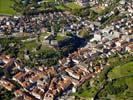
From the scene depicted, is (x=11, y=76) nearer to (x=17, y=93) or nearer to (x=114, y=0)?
(x=17, y=93)

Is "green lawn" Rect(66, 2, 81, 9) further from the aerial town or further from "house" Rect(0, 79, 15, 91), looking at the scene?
"house" Rect(0, 79, 15, 91)

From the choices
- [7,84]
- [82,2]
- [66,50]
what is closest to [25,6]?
[82,2]

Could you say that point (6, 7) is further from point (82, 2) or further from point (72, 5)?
point (82, 2)

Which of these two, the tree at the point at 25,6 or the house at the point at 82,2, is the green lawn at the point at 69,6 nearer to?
the house at the point at 82,2

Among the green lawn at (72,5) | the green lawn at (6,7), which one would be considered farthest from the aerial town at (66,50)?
the green lawn at (72,5)

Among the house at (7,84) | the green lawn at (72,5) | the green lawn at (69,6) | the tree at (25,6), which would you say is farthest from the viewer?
the green lawn at (72,5)

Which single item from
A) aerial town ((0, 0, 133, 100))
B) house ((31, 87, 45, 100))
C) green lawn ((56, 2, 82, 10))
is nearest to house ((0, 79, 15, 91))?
aerial town ((0, 0, 133, 100))

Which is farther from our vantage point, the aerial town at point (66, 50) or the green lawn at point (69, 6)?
the green lawn at point (69, 6)
